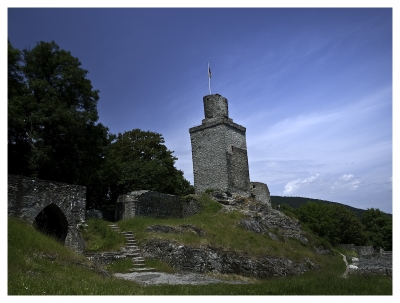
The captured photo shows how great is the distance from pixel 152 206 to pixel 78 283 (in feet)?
46.7

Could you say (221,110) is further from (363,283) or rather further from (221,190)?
(363,283)

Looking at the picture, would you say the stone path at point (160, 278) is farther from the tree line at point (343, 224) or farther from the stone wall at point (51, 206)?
the tree line at point (343, 224)

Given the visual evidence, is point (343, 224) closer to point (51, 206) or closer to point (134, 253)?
point (134, 253)

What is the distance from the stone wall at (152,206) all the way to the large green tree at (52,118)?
3628mm

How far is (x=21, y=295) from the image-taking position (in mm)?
6535

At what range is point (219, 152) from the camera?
2894cm

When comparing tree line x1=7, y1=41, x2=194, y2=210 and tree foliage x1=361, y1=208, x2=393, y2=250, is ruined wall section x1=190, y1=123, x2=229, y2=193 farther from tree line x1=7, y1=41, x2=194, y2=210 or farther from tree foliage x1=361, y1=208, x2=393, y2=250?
tree foliage x1=361, y1=208, x2=393, y2=250

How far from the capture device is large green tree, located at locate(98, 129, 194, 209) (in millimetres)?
29656

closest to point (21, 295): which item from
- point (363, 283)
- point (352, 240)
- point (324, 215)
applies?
point (363, 283)

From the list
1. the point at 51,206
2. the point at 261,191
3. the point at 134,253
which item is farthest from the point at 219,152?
the point at 51,206

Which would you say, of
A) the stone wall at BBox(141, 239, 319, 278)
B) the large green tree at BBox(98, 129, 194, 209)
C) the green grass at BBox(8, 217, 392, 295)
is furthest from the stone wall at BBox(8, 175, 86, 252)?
the large green tree at BBox(98, 129, 194, 209)

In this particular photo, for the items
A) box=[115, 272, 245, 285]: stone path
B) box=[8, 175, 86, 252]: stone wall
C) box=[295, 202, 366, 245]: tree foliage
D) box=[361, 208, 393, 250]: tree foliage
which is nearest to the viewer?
box=[115, 272, 245, 285]: stone path

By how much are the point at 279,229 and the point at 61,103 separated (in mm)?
17999

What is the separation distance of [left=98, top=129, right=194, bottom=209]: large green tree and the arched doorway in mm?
8610
